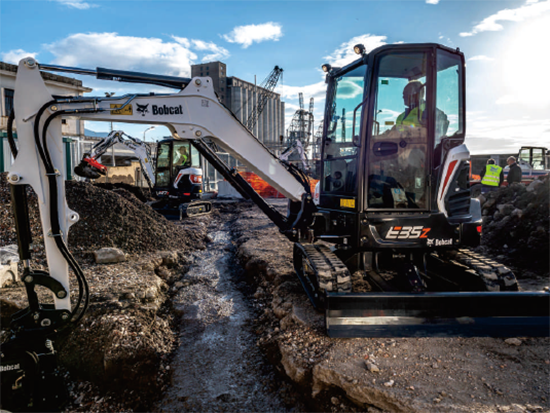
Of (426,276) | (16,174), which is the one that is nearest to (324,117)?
(426,276)

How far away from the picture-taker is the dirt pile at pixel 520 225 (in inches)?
272

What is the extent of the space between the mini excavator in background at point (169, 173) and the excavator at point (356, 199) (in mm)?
8318

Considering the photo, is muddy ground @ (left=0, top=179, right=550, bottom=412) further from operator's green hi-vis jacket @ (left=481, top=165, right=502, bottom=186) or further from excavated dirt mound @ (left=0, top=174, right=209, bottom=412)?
operator's green hi-vis jacket @ (left=481, top=165, right=502, bottom=186)

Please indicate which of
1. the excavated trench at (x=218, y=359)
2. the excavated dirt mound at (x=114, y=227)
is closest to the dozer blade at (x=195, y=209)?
the excavated dirt mound at (x=114, y=227)

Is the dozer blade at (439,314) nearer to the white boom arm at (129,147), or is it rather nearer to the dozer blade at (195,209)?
the dozer blade at (195,209)

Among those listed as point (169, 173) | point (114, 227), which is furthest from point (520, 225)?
point (169, 173)

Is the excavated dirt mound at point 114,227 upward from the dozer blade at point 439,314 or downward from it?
upward

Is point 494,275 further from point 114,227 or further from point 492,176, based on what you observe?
point 492,176

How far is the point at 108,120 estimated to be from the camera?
3342mm

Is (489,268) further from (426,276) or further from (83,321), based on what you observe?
(83,321)

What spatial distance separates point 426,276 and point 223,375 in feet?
8.57

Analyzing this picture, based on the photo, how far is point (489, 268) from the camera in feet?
13.5

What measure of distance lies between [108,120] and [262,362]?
271 cm

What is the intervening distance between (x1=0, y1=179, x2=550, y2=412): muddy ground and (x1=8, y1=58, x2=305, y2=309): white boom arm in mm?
920
